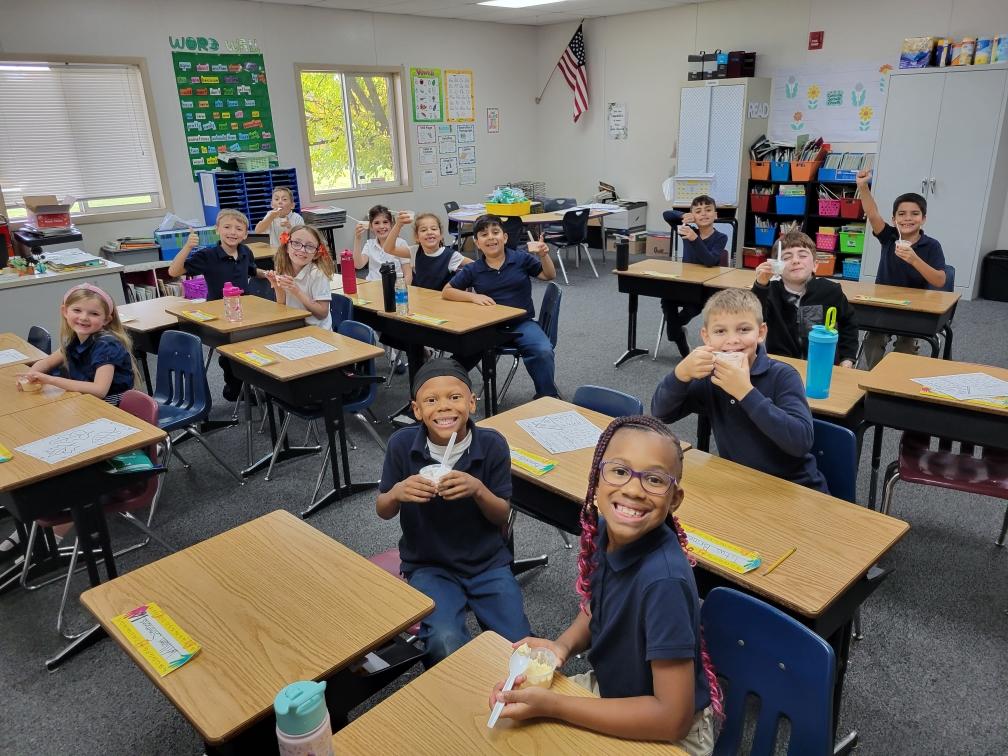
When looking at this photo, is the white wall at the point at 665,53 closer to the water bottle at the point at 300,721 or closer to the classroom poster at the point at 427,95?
the classroom poster at the point at 427,95

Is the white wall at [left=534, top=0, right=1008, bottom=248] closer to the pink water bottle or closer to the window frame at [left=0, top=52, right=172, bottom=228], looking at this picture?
the window frame at [left=0, top=52, right=172, bottom=228]

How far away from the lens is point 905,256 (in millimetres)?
3920

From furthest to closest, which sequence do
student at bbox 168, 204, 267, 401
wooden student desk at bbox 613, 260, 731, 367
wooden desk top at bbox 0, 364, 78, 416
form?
wooden student desk at bbox 613, 260, 731, 367 < student at bbox 168, 204, 267, 401 < wooden desk top at bbox 0, 364, 78, 416

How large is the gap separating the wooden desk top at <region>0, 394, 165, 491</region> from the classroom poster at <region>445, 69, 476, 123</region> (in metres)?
7.13

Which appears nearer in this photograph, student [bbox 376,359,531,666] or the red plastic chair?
student [bbox 376,359,531,666]

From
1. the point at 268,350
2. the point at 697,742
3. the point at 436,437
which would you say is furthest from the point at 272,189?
the point at 697,742

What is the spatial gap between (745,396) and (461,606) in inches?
37.9

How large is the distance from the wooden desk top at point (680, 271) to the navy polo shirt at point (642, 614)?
11.8 feet

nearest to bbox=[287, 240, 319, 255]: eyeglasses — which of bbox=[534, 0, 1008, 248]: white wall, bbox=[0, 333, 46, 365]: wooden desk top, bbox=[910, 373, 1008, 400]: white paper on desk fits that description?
bbox=[0, 333, 46, 365]: wooden desk top

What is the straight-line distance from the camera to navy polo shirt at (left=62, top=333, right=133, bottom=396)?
119 inches

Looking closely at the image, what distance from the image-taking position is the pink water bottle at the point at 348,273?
4617 mm

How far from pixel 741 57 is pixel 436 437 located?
23.9 ft

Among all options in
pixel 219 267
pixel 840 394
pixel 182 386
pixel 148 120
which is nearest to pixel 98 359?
pixel 182 386

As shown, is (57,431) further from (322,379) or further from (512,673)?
(512,673)
